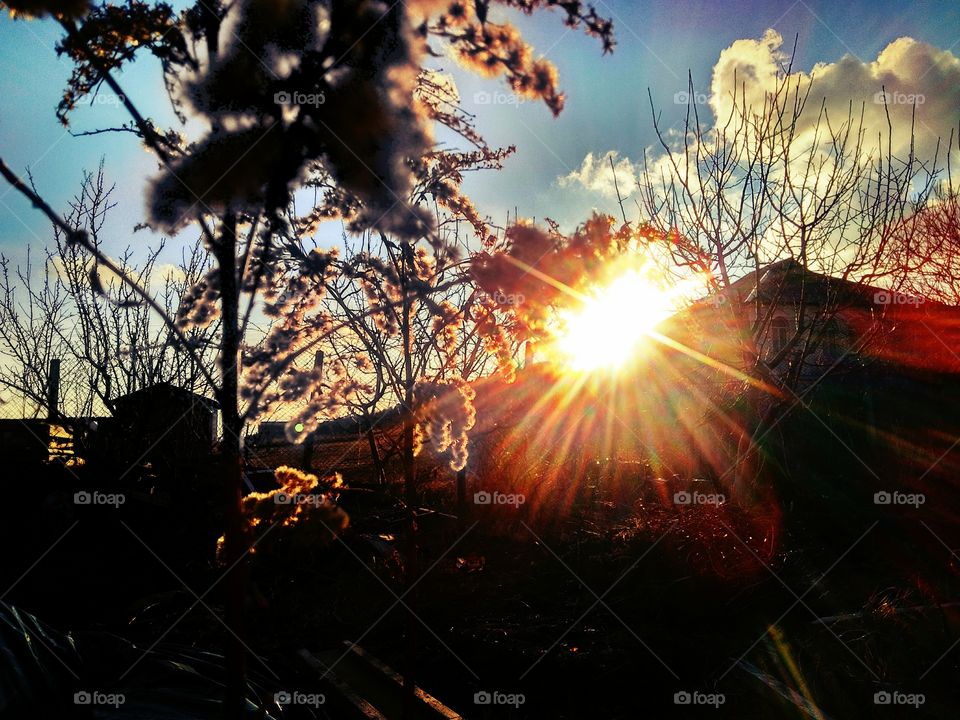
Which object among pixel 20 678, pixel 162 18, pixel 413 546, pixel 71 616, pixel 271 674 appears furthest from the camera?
pixel 71 616

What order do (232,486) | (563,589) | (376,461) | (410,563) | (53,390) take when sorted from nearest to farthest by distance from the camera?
(232,486), (410,563), (376,461), (563,589), (53,390)

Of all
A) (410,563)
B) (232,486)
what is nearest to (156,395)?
(410,563)

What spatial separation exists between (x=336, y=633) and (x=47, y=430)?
5667 millimetres

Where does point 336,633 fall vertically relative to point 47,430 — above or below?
below

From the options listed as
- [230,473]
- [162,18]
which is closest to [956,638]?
[230,473]

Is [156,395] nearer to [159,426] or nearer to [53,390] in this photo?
[159,426]

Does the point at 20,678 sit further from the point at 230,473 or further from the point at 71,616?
the point at 71,616

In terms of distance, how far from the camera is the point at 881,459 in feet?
28.6

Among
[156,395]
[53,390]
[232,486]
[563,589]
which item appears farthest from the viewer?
[156,395]

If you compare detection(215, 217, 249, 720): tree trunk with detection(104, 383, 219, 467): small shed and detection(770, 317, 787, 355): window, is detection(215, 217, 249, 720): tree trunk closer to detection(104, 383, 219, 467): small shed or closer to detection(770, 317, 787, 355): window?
detection(104, 383, 219, 467): small shed

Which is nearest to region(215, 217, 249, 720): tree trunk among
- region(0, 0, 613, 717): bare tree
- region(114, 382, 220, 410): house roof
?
region(0, 0, 613, 717): bare tree

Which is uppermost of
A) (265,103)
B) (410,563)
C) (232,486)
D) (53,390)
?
(53,390)

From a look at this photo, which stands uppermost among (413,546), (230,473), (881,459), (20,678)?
(881,459)

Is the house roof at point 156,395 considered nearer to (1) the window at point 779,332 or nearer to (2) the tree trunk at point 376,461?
(2) the tree trunk at point 376,461
